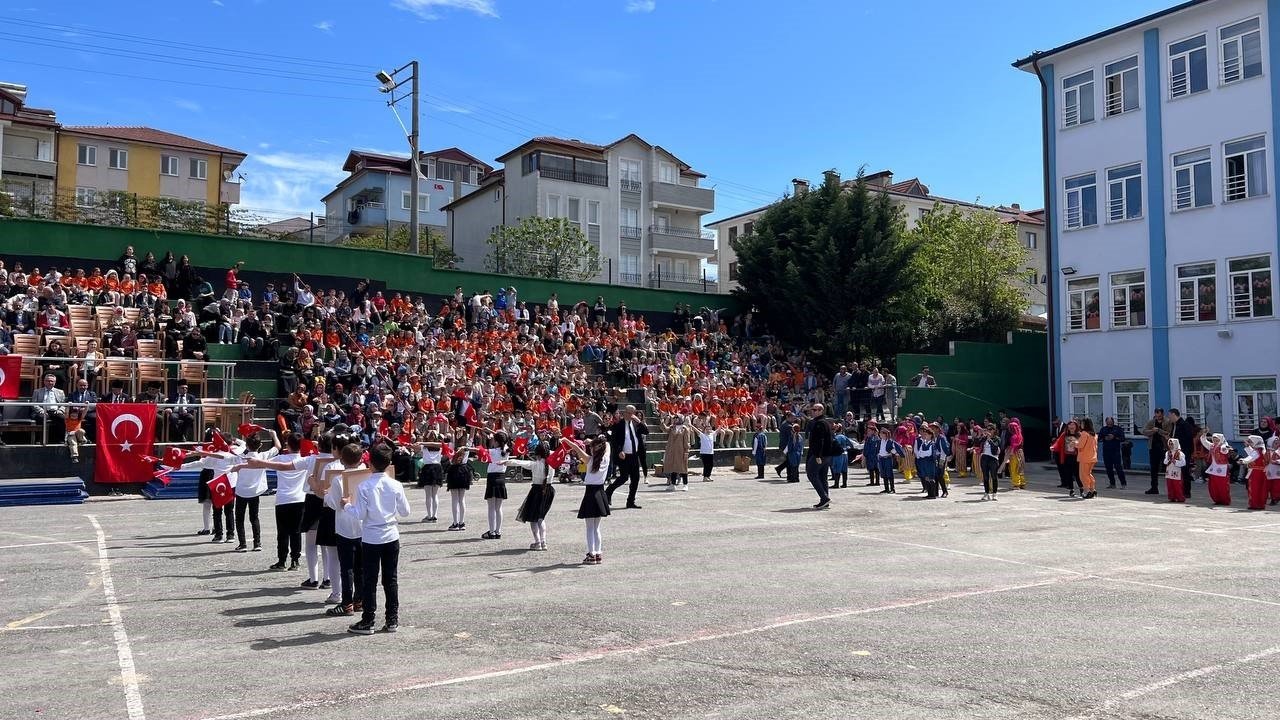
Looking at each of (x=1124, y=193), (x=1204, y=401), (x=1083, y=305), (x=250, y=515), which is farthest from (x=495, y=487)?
(x=1124, y=193)

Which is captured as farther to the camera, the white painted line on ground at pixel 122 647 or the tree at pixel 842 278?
the tree at pixel 842 278

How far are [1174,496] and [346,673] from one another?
2006 centimetres

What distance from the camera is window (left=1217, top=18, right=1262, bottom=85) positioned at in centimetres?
2931

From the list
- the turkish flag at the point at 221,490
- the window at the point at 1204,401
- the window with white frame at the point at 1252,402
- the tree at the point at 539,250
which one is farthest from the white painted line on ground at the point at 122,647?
the tree at the point at 539,250

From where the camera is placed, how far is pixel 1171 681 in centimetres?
742

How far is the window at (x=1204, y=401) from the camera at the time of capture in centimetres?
2986

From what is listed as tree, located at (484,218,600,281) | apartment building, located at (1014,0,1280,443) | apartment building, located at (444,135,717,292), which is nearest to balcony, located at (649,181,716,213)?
apartment building, located at (444,135,717,292)

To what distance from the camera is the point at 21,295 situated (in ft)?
84.6

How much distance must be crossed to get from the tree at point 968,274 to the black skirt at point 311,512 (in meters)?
33.0

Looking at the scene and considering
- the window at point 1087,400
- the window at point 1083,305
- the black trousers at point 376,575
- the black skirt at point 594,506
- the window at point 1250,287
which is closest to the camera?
the black trousers at point 376,575

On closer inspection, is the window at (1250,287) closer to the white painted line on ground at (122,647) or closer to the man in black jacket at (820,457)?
the man in black jacket at (820,457)

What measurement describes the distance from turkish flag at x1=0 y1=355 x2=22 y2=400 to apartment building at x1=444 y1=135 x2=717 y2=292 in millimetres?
34885

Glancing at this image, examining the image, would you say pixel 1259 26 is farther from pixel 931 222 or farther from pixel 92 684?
pixel 92 684

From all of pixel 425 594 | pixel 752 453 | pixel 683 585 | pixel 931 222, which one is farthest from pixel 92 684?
pixel 931 222
